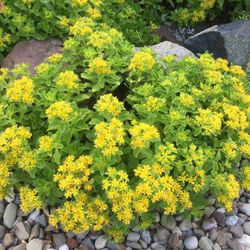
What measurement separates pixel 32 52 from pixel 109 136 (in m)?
1.60

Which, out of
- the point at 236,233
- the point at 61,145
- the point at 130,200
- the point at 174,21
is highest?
the point at 61,145

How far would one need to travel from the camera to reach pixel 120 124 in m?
2.72

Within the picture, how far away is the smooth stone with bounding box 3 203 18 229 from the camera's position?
3.25 m

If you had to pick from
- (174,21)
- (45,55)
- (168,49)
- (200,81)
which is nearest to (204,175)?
(200,81)

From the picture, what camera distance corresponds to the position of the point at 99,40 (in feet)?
10.8

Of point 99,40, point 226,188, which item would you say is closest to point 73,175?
point 226,188

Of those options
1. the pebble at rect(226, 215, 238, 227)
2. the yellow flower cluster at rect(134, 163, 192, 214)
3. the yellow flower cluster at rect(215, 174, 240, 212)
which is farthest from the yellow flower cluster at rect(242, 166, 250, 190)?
the yellow flower cluster at rect(134, 163, 192, 214)

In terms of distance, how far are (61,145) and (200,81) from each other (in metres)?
1.18

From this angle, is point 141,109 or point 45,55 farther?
point 45,55

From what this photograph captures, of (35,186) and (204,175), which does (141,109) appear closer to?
(204,175)

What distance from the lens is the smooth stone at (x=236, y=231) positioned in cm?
326

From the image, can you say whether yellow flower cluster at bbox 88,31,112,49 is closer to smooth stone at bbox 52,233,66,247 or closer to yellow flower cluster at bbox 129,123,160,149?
yellow flower cluster at bbox 129,123,160,149

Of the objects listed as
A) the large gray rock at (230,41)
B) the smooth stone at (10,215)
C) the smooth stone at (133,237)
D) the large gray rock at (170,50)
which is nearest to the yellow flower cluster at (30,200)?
the smooth stone at (10,215)

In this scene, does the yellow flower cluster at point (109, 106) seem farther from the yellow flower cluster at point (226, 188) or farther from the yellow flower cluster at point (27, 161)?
the yellow flower cluster at point (226, 188)
